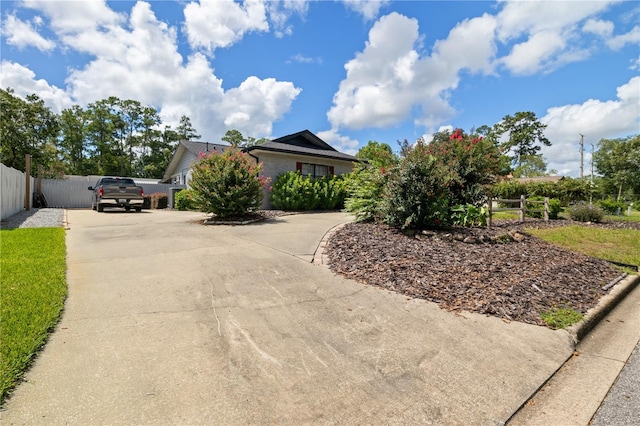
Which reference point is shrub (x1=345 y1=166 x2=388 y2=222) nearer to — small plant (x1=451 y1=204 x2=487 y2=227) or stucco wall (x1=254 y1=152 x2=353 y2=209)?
small plant (x1=451 y1=204 x2=487 y2=227)

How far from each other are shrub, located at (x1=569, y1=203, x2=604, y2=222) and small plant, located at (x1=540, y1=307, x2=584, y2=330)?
38.6ft

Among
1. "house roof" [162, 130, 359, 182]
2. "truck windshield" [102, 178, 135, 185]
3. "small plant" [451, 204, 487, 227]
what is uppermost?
"house roof" [162, 130, 359, 182]

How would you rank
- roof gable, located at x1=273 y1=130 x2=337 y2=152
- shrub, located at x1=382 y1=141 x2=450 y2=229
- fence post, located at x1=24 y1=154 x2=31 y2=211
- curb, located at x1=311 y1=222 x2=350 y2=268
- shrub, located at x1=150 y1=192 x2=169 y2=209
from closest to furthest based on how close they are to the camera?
curb, located at x1=311 y1=222 x2=350 y2=268 → shrub, located at x1=382 y1=141 x2=450 y2=229 → fence post, located at x1=24 y1=154 x2=31 y2=211 → roof gable, located at x1=273 y1=130 x2=337 y2=152 → shrub, located at x1=150 y1=192 x2=169 y2=209

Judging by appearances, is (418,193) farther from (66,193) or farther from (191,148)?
(66,193)

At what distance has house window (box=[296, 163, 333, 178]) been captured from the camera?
51.7 ft

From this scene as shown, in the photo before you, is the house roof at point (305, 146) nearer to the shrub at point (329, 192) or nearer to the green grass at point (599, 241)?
the shrub at point (329, 192)

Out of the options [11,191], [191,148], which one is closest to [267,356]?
[11,191]

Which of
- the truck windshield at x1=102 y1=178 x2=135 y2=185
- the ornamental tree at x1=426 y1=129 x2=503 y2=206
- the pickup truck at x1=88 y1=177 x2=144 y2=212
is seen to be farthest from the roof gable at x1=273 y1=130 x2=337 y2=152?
the ornamental tree at x1=426 y1=129 x2=503 y2=206

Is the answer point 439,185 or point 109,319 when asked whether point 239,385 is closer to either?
point 109,319

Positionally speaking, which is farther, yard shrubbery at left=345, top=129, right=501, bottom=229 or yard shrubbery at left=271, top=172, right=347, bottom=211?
yard shrubbery at left=271, top=172, right=347, bottom=211

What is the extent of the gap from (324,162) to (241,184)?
8.04 metres

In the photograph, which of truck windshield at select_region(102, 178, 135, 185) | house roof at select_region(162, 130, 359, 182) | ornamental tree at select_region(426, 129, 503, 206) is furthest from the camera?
house roof at select_region(162, 130, 359, 182)

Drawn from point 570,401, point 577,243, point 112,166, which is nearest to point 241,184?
point 570,401

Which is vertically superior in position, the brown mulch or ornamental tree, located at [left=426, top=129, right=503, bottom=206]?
ornamental tree, located at [left=426, top=129, right=503, bottom=206]
